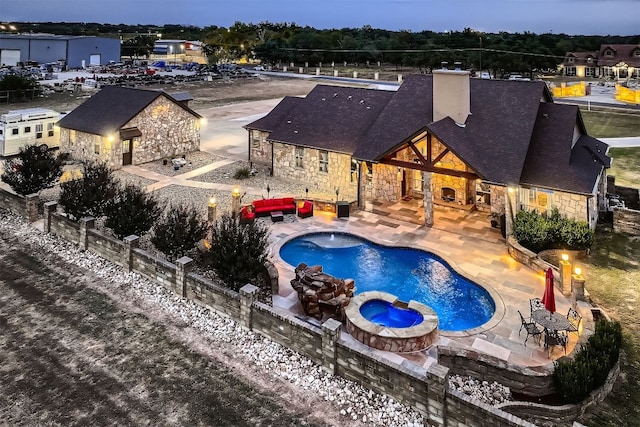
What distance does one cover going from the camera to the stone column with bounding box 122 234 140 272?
16.5 m

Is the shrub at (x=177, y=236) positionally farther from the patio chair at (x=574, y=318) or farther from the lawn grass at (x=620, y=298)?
the lawn grass at (x=620, y=298)

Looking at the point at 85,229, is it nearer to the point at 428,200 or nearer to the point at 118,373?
the point at 118,373

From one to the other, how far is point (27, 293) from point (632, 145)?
41.6 meters

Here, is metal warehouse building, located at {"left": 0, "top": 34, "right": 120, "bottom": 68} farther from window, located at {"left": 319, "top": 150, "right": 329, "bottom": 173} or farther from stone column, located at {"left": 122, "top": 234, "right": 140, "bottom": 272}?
stone column, located at {"left": 122, "top": 234, "right": 140, "bottom": 272}

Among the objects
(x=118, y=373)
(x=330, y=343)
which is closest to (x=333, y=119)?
(x=330, y=343)

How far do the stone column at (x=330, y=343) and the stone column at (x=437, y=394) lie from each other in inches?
96.8

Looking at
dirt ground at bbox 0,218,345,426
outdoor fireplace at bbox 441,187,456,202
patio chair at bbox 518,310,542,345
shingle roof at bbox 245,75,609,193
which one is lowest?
dirt ground at bbox 0,218,345,426

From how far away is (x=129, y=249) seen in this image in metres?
16.6

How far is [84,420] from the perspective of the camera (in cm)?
1011

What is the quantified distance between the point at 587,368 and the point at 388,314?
5.19 meters

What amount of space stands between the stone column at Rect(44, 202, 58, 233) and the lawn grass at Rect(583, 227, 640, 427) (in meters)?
19.8

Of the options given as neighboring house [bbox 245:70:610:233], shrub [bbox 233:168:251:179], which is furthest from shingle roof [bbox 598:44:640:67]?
shrub [bbox 233:168:251:179]

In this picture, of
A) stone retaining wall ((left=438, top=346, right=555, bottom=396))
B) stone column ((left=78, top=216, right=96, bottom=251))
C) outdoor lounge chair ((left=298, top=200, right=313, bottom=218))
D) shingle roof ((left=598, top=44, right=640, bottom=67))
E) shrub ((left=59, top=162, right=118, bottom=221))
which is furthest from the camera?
shingle roof ((left=598, top=44, right=640, bottom=67))

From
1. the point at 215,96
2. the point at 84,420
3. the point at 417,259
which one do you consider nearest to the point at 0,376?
the point at 84,420
